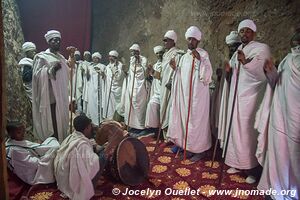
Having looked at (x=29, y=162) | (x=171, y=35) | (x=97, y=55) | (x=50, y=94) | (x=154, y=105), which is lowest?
(x=29, y=162)

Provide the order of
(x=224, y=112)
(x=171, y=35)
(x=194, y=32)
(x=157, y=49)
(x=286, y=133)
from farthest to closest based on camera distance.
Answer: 1. (x=157, y=49)
2. (x=171, y=35)
3. (x=194, y=32)
4. (x=224, y=112)
5. (x=286, y=133)

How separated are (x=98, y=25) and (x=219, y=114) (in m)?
1.89

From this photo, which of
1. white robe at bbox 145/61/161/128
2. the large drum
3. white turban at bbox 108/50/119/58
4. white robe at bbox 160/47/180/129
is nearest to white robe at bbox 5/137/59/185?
the large drum

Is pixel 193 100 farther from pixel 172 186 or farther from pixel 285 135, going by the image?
pixel 285 135

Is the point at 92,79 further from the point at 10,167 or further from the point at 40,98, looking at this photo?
the point at 10,167

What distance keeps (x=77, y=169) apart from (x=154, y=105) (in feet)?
6.18

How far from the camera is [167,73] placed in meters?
4.46

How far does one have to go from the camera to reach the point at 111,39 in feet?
12.9

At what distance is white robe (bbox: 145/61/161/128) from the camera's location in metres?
4.48

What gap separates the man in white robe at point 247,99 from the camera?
3.22m

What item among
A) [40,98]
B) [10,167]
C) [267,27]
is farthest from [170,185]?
[267,27]

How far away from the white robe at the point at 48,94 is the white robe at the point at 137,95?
0.83 meters

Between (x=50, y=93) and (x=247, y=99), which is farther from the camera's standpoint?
(x=50, y=93)
